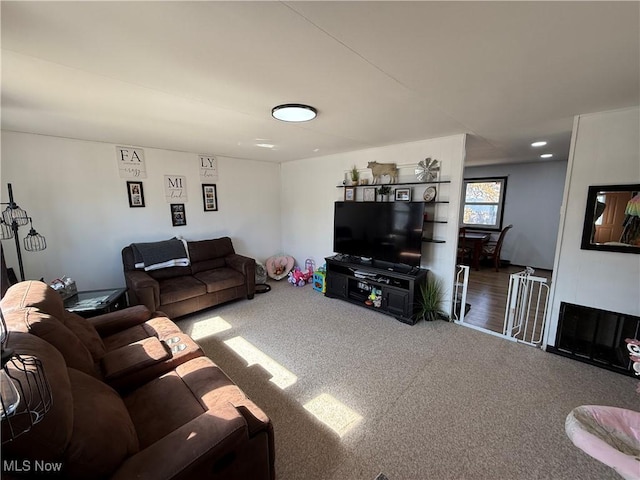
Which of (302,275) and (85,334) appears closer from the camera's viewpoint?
(85,334)

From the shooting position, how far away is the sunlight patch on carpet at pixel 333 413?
5.95 ft

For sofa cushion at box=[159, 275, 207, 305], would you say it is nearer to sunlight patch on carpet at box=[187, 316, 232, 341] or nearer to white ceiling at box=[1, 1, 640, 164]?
sunlight patch on carpet at box=[187, 316, 232, 341]

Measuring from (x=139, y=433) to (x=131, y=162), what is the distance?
136 inches

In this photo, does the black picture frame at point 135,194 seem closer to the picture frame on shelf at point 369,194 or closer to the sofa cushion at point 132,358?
the sofa cushion at point 132,358

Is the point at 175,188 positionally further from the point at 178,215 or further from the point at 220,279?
the point at 220,279

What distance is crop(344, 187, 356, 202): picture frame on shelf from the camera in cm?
412

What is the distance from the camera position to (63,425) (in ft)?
2.89

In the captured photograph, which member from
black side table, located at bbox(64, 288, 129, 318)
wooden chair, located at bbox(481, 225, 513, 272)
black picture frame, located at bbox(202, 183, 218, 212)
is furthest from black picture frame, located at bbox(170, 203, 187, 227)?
wooden chair, located at bbox(481, 225, 513, 272)

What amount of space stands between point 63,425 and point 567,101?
3.37 metres

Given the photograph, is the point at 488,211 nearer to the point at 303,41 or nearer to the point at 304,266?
the point at 304,266

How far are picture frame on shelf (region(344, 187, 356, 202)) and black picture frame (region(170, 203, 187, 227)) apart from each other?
8.38 feet

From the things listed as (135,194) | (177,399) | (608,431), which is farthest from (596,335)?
(135,194)

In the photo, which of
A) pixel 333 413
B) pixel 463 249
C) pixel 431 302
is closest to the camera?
pixel 333 413

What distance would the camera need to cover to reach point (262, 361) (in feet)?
8.34
